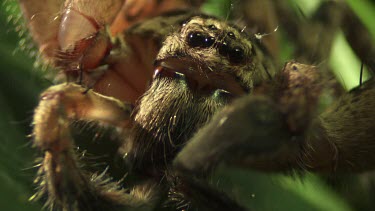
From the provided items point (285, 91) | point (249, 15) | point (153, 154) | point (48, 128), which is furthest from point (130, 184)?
point (249, 15)

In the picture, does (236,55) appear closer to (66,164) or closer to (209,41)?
(209,41)

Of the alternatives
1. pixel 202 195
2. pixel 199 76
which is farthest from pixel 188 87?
pixel 202 195

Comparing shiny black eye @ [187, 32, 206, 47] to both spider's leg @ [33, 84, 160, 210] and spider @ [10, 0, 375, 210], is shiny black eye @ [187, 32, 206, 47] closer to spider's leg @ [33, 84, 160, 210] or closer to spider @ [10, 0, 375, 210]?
spider @ [10, 0, 375, 210]

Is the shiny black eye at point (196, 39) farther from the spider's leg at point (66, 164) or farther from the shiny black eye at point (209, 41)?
Result: the spider's leg at point (66, 164)

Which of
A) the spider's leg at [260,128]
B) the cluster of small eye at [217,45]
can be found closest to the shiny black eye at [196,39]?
the cluster of small eye at [217,45]

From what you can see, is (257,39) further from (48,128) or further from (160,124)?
(48,128)

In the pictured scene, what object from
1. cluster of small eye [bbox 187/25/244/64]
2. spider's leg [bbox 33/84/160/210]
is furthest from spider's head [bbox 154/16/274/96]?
spider's leg [bbox 33/84/160/210]
